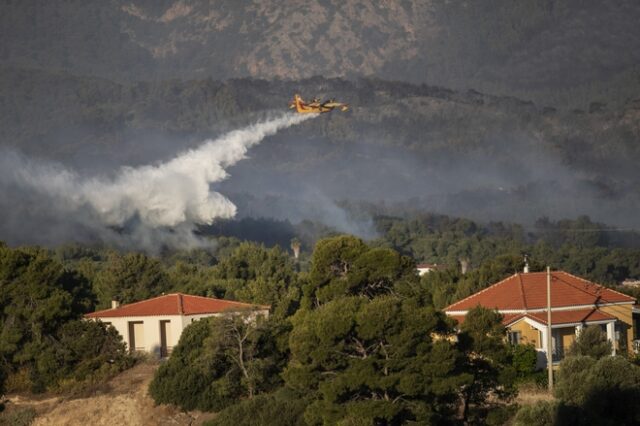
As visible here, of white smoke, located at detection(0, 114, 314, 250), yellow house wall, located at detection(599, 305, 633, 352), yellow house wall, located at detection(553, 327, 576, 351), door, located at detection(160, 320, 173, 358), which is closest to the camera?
yellow house wall, located at detection(553, 327, 576, 351)

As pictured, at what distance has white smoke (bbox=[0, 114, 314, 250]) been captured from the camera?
11975 cm

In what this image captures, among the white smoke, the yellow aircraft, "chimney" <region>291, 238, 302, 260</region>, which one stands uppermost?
the yellow aircraft

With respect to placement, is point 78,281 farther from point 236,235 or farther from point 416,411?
point 236,235

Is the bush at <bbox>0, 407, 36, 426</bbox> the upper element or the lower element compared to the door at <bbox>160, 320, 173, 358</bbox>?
lower

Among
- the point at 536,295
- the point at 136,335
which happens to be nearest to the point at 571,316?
the point at 536,295

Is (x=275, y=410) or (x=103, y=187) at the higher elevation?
(x=103, y=187)

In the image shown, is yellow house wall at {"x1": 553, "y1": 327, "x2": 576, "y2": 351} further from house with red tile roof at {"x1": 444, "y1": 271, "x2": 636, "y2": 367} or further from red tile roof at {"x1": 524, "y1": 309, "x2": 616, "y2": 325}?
red tile roof at {"x1": 524, "y1": 309, "x2": 616, "y2": 325}

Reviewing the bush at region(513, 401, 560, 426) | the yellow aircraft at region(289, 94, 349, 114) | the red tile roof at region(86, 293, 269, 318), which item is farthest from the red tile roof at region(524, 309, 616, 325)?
the yellow aircraft at region(289, 94, 349, 114)

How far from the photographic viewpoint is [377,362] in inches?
1697

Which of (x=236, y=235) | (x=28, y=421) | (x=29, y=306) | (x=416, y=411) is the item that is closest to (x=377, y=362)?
(x=416, y=411)

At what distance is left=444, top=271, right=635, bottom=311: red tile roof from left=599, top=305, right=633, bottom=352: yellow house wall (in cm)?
28

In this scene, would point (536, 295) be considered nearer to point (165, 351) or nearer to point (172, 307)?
point (172, 307)

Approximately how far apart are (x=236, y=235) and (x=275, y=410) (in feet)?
346

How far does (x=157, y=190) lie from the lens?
4756 inches
